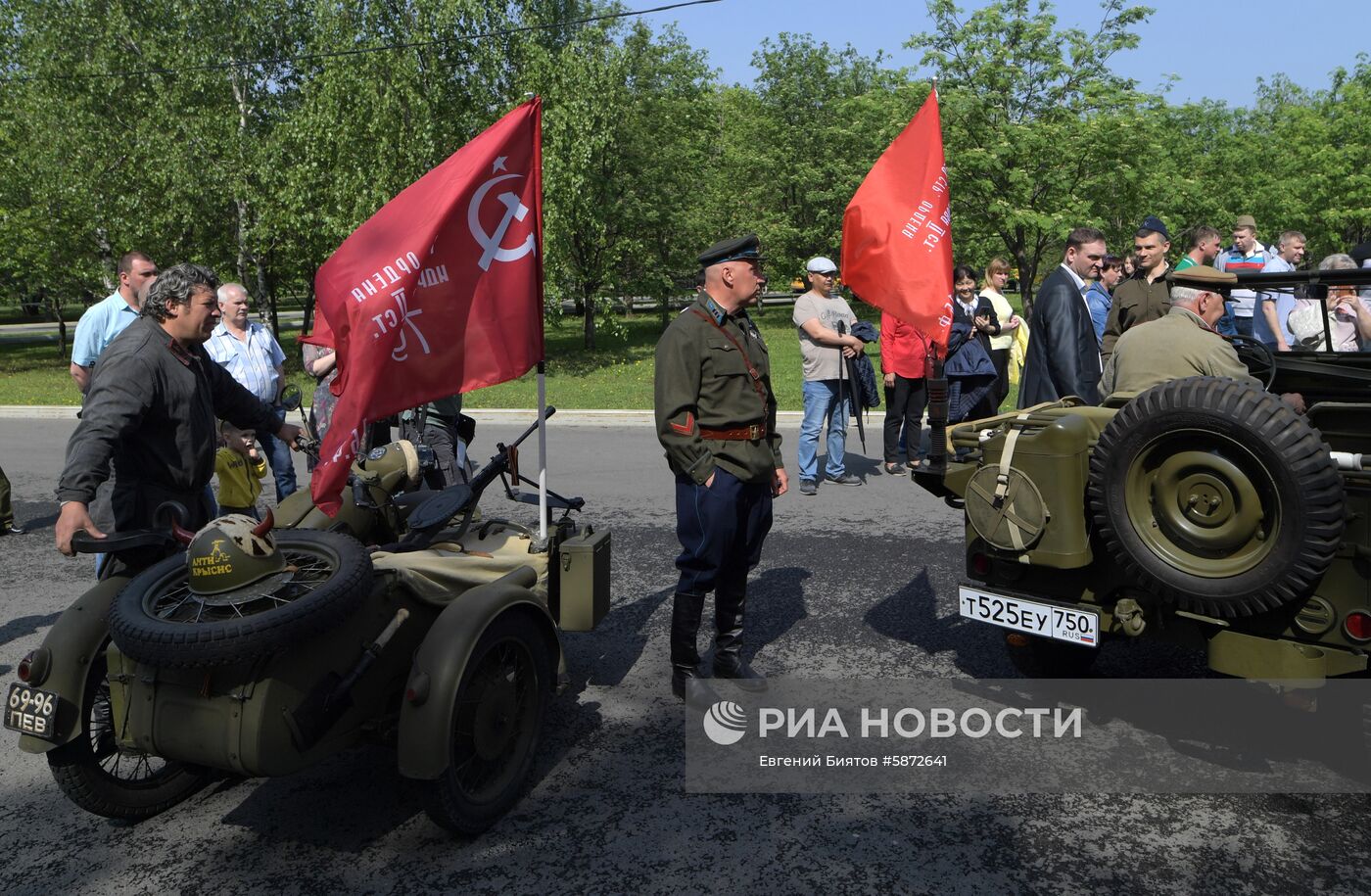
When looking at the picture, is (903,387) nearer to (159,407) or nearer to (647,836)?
(647,836)

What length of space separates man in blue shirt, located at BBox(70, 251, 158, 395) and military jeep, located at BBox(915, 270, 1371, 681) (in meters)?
4.96

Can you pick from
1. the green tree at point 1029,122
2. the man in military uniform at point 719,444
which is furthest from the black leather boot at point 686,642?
the green tree at point 1029,122

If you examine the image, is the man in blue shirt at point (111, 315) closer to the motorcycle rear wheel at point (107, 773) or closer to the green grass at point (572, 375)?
the motorcycle rear wheel at point (107, 773)

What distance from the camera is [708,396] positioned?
4398 mm

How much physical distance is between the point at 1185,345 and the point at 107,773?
4.20 metres

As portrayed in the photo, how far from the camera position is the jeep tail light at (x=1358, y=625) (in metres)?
3.27

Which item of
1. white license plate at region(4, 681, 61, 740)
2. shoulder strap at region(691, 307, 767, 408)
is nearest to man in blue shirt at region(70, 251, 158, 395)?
white license plate at region(4, 681, 61, 740)

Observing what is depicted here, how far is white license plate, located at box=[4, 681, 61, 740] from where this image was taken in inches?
126

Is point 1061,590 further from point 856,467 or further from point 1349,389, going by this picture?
point 856,467

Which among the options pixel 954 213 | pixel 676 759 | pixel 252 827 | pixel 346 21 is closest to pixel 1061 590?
pixel 676 759

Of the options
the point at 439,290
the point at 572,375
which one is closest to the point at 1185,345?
the point at 439,290

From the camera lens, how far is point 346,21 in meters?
21.9

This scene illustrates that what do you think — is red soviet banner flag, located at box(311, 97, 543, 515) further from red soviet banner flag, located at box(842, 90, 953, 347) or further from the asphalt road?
red soviet banner flag, located at box(842, 90, 953, 347)

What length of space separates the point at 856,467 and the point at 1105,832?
676 centimetres
